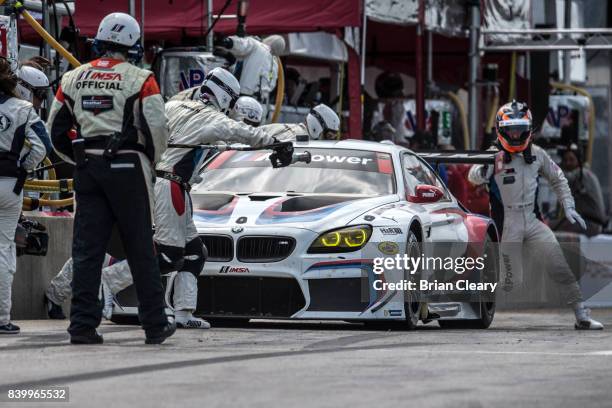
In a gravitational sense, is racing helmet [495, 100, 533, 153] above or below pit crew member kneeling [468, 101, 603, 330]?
above

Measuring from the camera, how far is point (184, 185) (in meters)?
11.3

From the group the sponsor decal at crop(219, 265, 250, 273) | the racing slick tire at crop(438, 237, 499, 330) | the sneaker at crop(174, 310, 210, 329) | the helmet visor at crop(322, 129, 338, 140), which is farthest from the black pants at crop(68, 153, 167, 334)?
the helmet visor at crop(322, 129, 338, 140)

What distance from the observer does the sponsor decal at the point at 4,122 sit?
11023 mm

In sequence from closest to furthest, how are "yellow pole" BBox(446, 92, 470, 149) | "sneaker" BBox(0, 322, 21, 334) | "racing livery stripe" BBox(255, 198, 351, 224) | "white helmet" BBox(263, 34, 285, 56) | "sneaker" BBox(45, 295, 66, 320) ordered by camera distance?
"sneaker" BBox(0, 322, 21, 334) < "racing livery stripe" BBox(255, 198, 351, 224) < "sneaker" BBox(45, 295, 66, 320) < "white helmet" BBox(263, 34, 285, 56) < "yellow pole" BBox(446, 92, 470, 149)

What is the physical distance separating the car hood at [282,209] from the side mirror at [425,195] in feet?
Answer: 0.62

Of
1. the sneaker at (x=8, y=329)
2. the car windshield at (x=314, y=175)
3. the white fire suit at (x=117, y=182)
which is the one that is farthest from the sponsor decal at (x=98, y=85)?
the car windshield at (x=314, y=175)

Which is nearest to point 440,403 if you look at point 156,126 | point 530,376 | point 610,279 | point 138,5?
point 530,376

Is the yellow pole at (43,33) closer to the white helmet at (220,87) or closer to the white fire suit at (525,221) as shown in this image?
the white helmet at (220,87)

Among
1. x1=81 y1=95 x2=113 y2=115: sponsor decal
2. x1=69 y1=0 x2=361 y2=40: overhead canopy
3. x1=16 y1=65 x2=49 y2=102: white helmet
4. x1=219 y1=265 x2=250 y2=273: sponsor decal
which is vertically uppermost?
x1=69 y1=0 x2=361 y2=40: overhead canopy

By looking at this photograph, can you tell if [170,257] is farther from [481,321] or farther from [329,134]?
[329,134]

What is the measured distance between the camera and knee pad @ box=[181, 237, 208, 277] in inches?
442

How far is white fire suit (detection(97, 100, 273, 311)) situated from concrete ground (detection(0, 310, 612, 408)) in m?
0.41

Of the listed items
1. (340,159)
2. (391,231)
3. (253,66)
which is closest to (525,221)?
(340,159)

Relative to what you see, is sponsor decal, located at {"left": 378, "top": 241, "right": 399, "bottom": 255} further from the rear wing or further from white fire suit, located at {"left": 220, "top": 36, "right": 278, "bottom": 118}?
white fire suit, located at {"left": 220, "top": 36, "right": 278, "bottom": 118}
